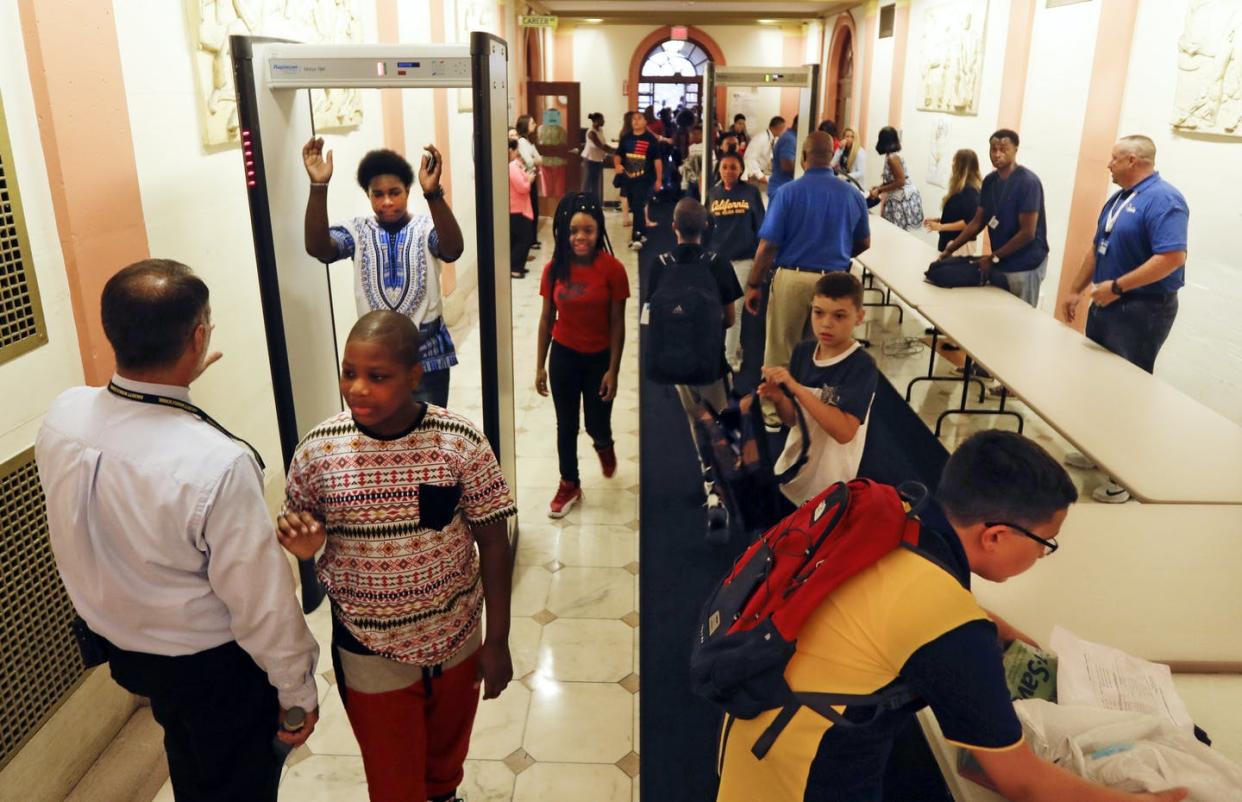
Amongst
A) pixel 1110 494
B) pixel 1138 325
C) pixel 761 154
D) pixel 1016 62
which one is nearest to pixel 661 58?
pixel 761 154

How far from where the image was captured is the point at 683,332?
4.00m

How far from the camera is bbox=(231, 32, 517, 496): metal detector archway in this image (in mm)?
2941

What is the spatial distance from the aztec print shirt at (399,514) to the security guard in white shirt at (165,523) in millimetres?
135

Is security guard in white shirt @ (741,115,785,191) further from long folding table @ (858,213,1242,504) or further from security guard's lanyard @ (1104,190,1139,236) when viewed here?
security guard's lanyard @ (1104,190,1139,236)

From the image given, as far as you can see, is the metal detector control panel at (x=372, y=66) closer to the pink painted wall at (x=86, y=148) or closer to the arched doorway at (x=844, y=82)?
the pink painted wall at (x=86, y=148)

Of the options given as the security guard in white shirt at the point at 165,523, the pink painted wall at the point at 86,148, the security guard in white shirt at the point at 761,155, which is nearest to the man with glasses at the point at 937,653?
the security guard in white shirt at the point at 165,523

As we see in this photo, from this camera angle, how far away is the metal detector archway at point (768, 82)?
6871 mm

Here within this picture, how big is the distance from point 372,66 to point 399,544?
1.82 meters

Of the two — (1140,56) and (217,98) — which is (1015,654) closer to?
(217,98)

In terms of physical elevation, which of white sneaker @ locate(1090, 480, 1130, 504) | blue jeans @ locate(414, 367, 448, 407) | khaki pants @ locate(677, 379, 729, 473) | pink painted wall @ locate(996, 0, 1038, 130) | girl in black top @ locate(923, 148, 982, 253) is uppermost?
pink painted wall @ locate(996, 0, 1038, 130)

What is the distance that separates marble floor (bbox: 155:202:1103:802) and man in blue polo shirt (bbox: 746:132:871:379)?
1.23 metres

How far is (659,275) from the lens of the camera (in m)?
4.15

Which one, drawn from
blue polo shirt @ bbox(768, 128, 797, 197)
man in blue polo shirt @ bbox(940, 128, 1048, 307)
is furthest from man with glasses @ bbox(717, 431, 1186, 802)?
blue polo shirt @ bbox(768, 128, 797, 197)

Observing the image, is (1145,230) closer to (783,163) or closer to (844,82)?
(783,163)
